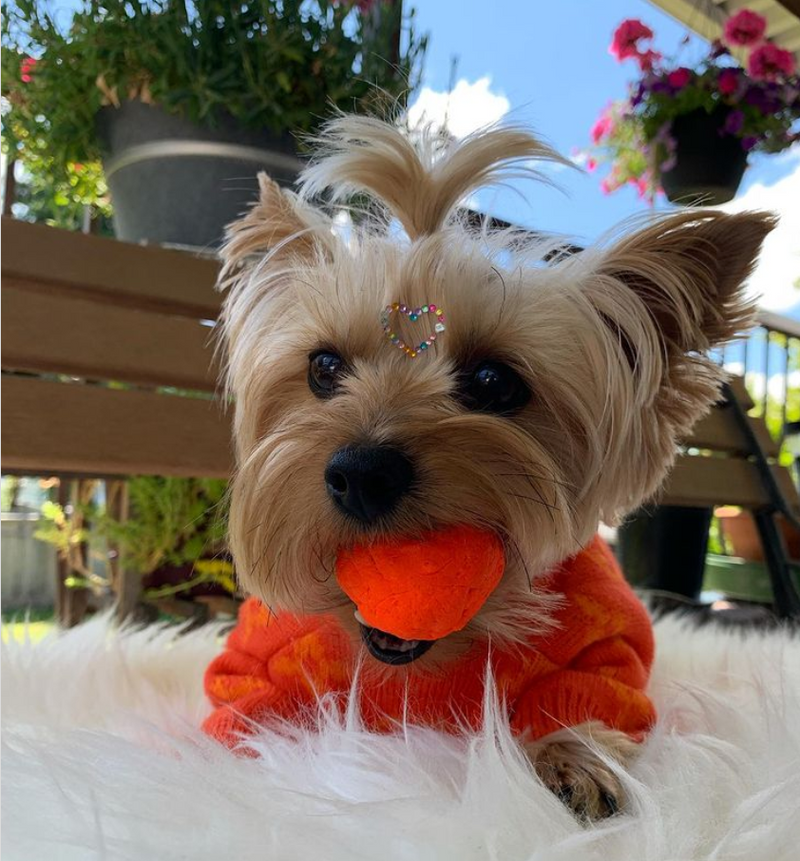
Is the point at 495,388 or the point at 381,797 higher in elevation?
the point at 495,388

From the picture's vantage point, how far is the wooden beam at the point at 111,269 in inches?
54.1

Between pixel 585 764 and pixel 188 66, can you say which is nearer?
pixel 585 764

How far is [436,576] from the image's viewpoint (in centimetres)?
66

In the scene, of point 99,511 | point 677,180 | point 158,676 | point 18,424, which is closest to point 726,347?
point 158,676

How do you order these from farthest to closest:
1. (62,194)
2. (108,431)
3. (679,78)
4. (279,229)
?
(679,78), (62,194), (108,431), (279,229)

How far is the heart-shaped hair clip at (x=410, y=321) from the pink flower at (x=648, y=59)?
1.74 metres

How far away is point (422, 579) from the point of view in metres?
0.65

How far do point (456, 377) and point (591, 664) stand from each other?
1.03ft

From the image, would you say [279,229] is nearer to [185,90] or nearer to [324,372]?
[324,372]

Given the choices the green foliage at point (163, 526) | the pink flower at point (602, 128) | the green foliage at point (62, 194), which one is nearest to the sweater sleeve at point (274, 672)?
the green foliage at point (163, 526)

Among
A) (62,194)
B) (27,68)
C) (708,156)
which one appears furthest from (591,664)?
(708,156)

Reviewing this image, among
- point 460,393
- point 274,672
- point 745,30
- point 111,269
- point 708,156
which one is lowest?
point 274,672

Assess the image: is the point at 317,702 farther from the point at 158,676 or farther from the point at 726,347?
the point at 726,347

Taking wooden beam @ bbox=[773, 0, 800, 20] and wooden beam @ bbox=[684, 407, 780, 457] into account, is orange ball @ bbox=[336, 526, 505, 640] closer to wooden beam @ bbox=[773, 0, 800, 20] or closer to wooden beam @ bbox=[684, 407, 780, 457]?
wooden beam @ bbox=[684, 407, 780, 457]
